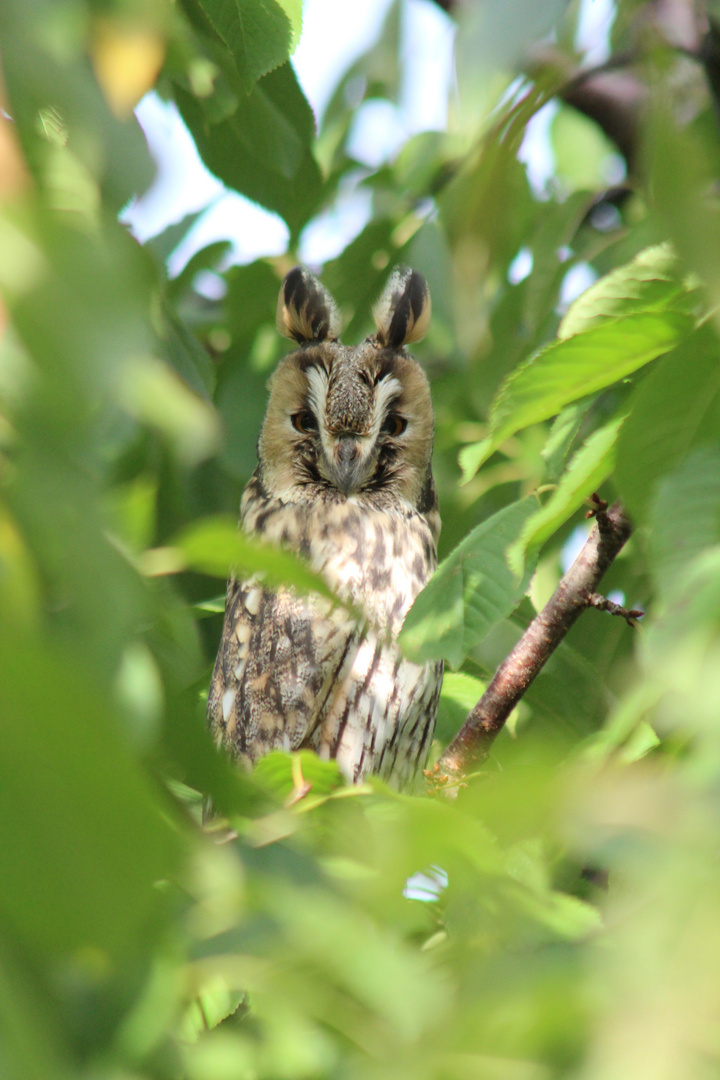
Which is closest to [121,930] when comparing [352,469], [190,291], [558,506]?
[558,506]

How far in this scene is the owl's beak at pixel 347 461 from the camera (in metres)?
2.01

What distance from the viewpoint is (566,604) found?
1369mm

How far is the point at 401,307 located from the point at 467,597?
1.14 meters

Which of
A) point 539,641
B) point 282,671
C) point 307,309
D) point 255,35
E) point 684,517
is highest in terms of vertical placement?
point 255,35

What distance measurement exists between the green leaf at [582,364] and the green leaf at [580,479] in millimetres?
58

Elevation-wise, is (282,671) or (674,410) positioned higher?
(674,410)

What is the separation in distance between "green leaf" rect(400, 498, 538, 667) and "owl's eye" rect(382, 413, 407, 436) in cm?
87

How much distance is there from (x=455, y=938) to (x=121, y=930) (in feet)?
1.64

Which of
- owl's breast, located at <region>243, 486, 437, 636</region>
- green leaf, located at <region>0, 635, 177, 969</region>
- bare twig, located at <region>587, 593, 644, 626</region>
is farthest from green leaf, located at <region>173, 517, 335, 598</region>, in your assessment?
owl's breast, located at <region>243, 486, 437, 636</region>

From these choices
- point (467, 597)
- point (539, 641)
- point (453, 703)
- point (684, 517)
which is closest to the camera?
point (684, 517)

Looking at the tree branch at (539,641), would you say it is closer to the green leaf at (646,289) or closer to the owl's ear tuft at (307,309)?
the green leaf at (646,289)

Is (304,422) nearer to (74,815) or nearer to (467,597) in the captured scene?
(467,597)

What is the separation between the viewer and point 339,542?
2.03 m

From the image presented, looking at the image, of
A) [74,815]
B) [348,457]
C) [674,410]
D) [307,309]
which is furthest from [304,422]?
[74,815]
